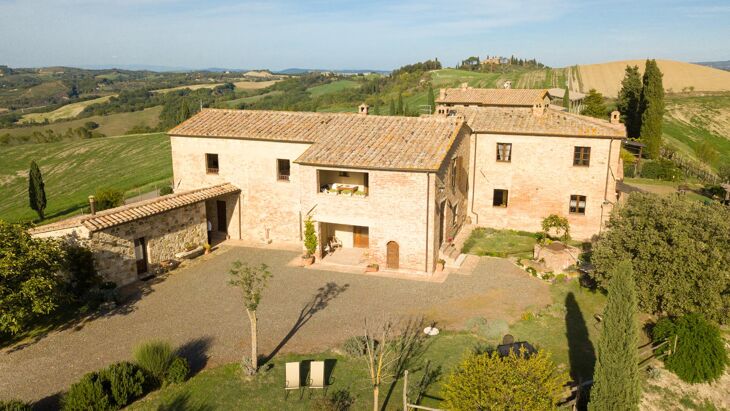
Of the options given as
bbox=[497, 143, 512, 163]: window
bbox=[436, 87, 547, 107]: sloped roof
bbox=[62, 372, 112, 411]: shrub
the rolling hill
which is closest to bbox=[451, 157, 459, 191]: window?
bbox=[497, 143, 512, 163]: window

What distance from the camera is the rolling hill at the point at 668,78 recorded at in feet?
290

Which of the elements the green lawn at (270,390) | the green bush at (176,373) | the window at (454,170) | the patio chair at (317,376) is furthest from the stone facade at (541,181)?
the green bush at (176,373)

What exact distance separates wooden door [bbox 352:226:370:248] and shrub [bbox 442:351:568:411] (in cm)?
1541

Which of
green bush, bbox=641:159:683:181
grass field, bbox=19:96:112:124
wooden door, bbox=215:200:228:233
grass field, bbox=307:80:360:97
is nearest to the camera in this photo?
wooden door, bbox=215:200:228:233

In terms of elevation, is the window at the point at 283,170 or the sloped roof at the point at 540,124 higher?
the sloped roof at the point at 540,124

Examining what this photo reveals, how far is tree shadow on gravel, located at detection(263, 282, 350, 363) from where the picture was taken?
693 inches

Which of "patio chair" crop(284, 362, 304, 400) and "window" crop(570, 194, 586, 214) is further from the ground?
"window" crop(570, 194, 586, 214)

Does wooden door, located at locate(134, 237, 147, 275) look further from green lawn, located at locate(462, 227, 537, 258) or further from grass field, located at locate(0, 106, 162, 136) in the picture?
grass field, located at locate(0, 106, 162, 136)

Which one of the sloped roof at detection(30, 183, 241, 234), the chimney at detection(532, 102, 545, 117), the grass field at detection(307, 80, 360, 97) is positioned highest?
the grass field at detection(307, 80, 360, 97)

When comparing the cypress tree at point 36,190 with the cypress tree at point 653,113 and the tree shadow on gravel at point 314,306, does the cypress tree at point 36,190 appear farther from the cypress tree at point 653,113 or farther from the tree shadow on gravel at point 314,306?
the cypress tree at point 653,113

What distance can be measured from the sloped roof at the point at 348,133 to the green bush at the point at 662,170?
2599 cm

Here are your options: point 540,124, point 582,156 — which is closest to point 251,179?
point 540,124

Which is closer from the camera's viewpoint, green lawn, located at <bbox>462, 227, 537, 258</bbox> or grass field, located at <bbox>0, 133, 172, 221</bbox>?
green lawn, located at <bbox>462, 227, 537, 258</bbox>

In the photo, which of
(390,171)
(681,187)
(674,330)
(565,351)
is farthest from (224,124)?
(681,187)
